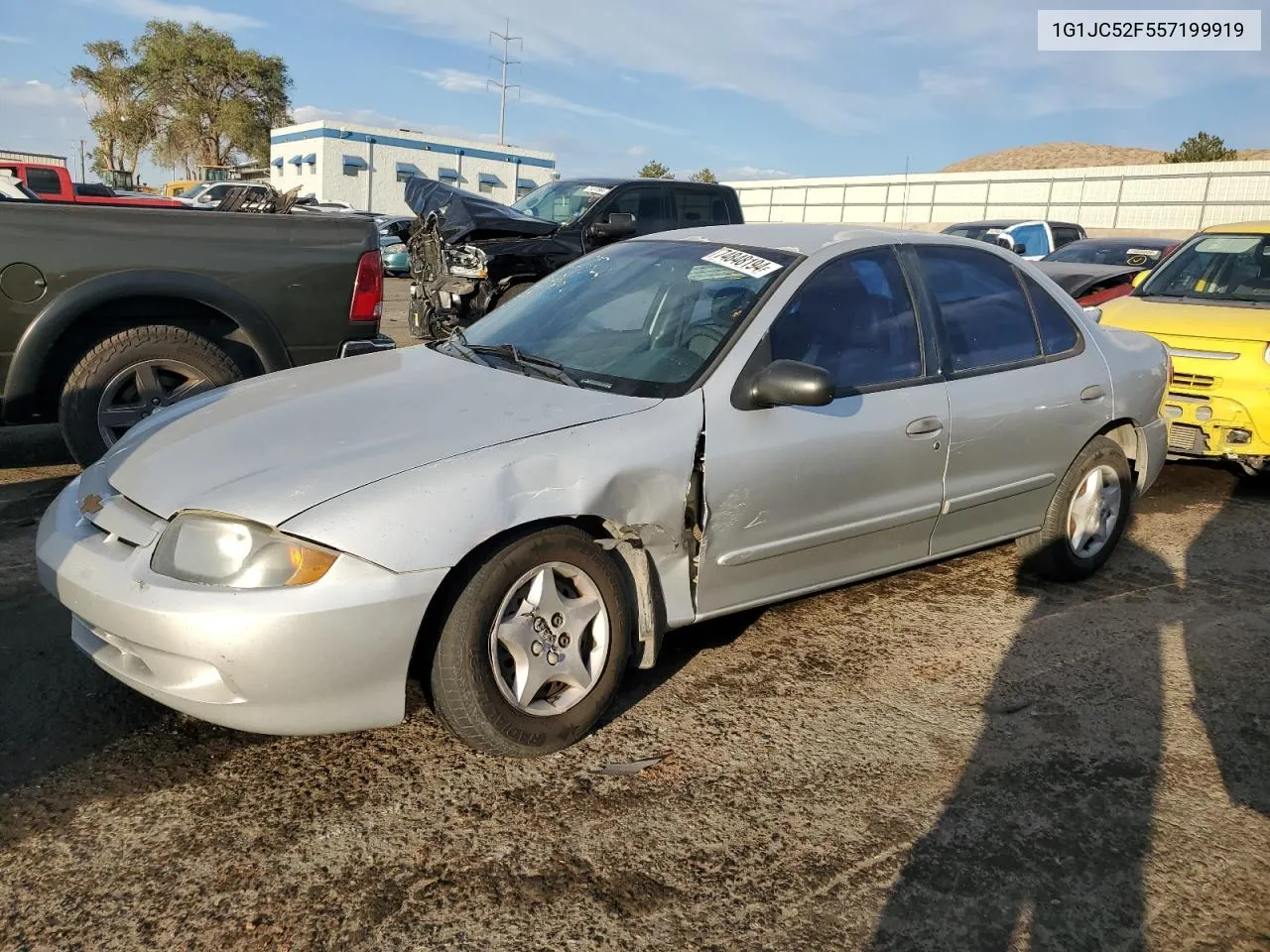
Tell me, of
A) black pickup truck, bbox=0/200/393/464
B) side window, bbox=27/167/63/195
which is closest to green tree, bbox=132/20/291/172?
side window, bbox=27/167/63/195

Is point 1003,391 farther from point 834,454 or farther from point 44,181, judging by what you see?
point 44,181

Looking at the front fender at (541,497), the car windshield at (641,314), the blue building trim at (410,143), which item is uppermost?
the blue building trim at (410,143)

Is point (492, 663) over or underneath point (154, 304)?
underneath

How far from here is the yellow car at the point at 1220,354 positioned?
5.97 m

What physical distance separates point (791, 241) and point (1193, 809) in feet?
7.61

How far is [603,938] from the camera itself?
220 centimetres

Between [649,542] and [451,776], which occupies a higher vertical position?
[649,542]

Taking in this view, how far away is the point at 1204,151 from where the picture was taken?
4559cm

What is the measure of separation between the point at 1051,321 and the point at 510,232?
634cm

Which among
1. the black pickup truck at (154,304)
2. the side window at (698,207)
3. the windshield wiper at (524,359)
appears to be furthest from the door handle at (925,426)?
the side window at (698,207)

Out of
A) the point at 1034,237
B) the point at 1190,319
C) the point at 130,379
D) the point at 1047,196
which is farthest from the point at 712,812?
the point at 1047,196

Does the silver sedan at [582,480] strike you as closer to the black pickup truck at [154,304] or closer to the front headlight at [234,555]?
the front headlight at [234,555]

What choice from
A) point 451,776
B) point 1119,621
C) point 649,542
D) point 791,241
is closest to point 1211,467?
point 1119,621

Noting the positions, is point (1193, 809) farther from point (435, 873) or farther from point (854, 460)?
point (435, 873)
